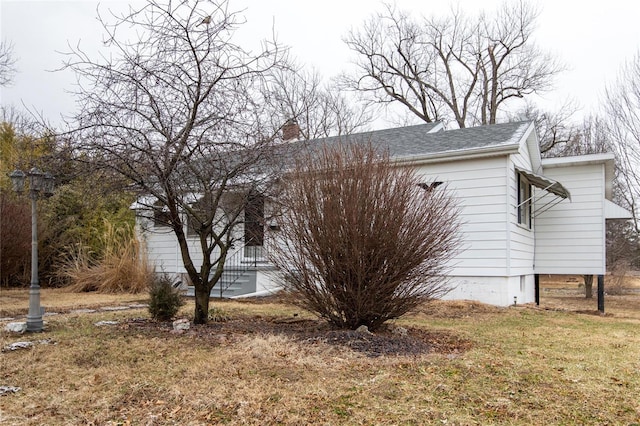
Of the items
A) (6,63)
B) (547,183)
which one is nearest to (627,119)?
(547,183)

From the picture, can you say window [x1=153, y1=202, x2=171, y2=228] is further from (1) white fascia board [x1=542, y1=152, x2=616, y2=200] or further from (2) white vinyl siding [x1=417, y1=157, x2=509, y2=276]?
(1) white fascia board [x1=542, y1=152, x2=616, y2=200]

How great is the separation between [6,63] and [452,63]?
65.7 feet

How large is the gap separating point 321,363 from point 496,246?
21.5 feet

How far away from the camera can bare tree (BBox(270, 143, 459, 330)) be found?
543 cm

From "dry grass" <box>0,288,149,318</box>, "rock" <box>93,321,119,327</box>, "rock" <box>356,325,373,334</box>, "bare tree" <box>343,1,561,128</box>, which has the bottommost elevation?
"dry grass" <box>0,288,149,318</box>

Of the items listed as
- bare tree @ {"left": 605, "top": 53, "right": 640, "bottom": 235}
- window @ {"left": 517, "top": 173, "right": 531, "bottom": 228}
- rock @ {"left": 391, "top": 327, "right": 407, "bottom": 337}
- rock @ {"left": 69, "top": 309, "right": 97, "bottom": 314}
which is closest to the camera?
rock @ {"left": 391, "top": 327, "right": 407, "bottom": 337}

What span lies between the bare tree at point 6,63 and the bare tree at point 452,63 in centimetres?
1574

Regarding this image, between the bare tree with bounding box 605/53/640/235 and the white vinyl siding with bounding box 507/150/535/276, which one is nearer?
the white vinyl siding with bounding box 507/150/535/276

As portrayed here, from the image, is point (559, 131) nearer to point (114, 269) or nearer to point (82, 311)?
point (114, 269)

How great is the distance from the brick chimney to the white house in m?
2.23

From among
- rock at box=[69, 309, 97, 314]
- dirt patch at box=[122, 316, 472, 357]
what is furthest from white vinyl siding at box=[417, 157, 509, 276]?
rock at box=[69, 309, 97, 314]

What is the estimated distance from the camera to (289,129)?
7.35 meters

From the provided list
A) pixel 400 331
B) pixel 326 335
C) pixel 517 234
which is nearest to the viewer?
pixel 326 335

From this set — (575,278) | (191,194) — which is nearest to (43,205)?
(191,194)
